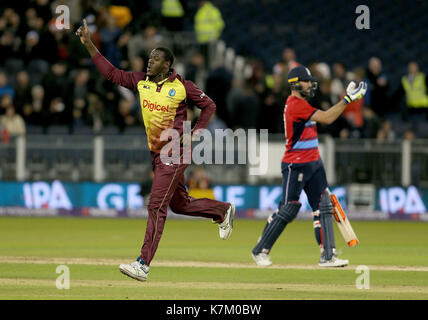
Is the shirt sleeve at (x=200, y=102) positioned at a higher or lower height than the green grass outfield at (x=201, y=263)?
higher

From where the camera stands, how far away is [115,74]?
1244cm

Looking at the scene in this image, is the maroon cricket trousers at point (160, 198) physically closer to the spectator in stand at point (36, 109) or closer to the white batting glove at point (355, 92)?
the white batting glove at point (355, 92)

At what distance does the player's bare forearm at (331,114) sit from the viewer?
42.0 feet

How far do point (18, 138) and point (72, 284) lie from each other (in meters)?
12.5

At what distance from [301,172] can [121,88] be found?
41.0ft

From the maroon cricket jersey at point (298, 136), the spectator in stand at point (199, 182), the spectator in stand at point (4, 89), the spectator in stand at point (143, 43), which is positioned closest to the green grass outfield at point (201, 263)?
the spectator in stand at point (199, 182)

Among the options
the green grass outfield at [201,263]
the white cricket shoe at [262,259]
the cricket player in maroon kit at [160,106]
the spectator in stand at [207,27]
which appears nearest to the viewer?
the green grass outfield at [201,263]

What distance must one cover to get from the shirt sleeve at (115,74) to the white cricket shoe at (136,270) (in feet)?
6.98

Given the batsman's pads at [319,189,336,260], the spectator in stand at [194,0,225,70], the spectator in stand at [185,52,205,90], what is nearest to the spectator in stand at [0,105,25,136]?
the spectator in stand at [185,52,205,90]

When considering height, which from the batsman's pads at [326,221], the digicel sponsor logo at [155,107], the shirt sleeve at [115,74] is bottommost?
the batsman's pads at [326,221]

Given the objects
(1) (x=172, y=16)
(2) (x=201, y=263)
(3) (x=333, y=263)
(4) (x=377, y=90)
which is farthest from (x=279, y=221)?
(1) (x=172, y=16)

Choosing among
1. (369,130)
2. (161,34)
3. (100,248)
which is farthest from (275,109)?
(100,248)

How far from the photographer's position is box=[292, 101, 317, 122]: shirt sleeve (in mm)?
13305

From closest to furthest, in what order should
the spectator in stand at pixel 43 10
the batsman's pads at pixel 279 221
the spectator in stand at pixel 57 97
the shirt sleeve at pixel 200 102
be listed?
the shirt sleeve at pixel 200 102, the batsman's pads at pixel 279 221, the spectator in stand at pixel 57 97, the spectator in stand at pixel 43 10
